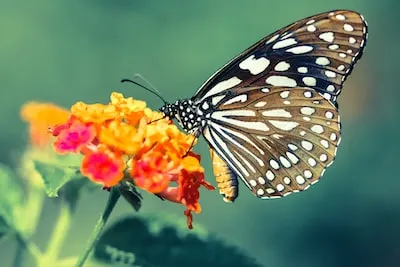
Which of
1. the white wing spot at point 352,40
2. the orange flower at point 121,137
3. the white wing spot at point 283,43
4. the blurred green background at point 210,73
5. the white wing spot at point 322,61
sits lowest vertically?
the blurred green background at point 210,73

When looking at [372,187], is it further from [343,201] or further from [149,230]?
[149,230]

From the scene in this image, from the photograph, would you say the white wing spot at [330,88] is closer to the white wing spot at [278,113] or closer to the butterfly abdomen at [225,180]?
the white wing spot at [278,113]

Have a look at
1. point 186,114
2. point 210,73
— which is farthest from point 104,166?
point 210,73

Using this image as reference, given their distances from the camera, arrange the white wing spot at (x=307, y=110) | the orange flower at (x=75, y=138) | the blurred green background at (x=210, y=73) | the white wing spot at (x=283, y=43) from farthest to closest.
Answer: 1. the blurred green background at (x=210, y=73)
2. the white wing spot at (x=307, y=110)
3. the white wing spot at (x=283, y=43)
4. the orange flower at (x=75, y=138)

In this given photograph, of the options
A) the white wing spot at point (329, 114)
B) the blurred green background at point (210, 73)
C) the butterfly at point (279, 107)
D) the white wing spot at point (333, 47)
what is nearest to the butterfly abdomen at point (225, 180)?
the butterfly at point (279, 107)

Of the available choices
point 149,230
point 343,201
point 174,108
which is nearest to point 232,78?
point 174,108

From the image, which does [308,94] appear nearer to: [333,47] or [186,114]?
[333,47]

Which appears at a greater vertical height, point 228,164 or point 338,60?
point 338,60
